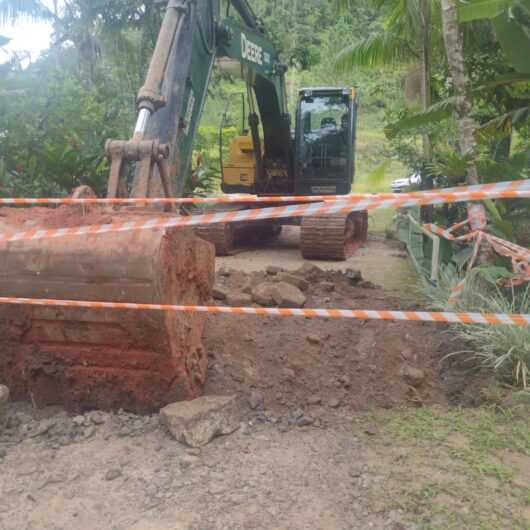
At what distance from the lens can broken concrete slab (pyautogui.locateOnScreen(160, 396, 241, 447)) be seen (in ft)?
11.1

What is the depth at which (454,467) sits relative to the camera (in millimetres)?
3086

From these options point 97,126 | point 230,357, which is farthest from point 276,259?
point 230,357

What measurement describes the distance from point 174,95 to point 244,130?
5630 millimetres

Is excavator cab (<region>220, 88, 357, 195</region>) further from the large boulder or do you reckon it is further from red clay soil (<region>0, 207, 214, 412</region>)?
the large boulder

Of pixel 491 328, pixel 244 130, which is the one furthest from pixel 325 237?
pixel 491 328

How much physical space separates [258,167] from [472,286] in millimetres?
5517

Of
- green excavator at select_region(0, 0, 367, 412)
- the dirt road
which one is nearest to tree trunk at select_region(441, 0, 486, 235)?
the dirt road

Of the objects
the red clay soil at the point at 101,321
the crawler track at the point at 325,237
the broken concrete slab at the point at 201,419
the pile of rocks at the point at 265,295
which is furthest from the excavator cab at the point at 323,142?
the broken concrete slab at the point at 201,419

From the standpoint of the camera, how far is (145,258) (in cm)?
330

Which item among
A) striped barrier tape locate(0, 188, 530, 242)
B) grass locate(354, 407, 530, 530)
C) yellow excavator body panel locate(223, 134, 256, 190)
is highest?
yellow excavator body panel locate(223, 134, 256, 190)

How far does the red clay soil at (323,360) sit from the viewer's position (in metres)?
4.09

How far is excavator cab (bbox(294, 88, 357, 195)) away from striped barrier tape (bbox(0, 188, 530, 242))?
6496mm

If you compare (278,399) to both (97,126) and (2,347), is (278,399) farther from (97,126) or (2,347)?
(97,126)

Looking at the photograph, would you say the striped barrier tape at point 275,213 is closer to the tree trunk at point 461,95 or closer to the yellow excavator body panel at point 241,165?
the tree trunk at point 461,95
